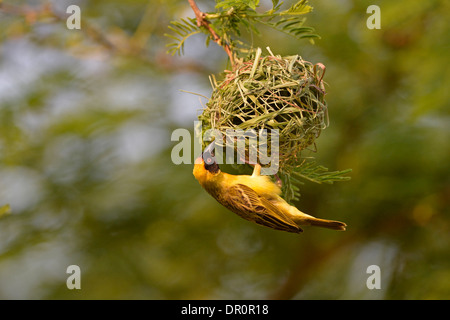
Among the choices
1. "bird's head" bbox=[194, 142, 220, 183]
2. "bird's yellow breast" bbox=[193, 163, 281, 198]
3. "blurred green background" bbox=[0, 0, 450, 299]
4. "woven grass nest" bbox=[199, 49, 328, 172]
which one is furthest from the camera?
"blurred green background" bbox=[0, 0, 450, 299]

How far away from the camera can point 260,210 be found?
2305mm

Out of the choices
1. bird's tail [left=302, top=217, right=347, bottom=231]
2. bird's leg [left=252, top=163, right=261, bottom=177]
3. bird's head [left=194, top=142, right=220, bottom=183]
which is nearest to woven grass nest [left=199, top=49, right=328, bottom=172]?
bird's leg [left=252, top=163, right=261, bottom=177]

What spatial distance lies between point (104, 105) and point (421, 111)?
3464 mm

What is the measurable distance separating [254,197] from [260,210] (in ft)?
0.25

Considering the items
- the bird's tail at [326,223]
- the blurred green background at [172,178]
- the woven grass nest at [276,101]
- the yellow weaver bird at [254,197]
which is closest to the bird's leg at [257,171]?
the yellow weaver bird at [254,197]

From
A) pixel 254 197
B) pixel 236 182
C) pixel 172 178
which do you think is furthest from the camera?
pixel 172 178

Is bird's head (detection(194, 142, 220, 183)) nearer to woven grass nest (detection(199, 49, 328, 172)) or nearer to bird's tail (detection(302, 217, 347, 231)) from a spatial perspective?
woven grass nest (detection(199, 49, 328, 172))

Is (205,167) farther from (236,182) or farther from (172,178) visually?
(172,178)

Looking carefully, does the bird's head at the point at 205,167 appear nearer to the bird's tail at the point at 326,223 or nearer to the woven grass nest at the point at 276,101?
the woven grass nest at the point at 276,101

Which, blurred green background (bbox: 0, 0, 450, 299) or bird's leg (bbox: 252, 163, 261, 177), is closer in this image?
bird's leg (bbox: 252, 163, 261, 177)

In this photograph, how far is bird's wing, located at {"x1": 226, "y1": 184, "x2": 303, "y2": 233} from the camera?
2293 millimetres

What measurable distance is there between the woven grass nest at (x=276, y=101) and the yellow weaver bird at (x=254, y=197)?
0.69ft

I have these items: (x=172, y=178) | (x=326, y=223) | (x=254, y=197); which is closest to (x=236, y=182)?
(x=254, y=197)

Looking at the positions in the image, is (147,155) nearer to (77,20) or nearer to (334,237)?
(77,20)
